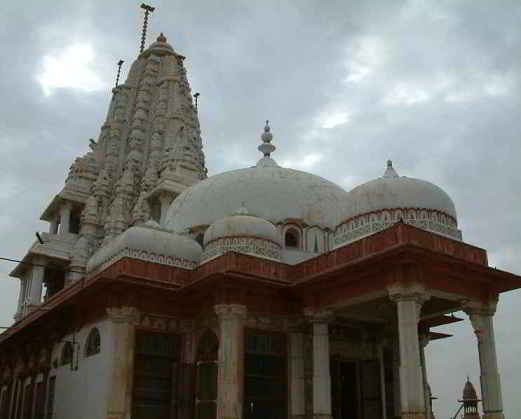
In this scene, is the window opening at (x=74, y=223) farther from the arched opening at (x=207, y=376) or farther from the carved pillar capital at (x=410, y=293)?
the carved pillar capital at (x=410, y=293)

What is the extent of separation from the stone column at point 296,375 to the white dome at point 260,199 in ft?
18.2

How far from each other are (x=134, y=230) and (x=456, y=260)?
34.9ft

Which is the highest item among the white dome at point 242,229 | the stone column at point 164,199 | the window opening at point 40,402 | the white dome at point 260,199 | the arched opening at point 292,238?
the stone column at point 164,199

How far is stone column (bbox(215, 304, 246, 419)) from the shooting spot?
17.7 meters

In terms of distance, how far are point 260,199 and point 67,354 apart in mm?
9250

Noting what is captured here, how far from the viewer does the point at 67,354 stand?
22609 mm

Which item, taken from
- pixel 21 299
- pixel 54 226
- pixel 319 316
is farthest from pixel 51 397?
pixel 54 226

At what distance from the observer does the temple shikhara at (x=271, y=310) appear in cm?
1722

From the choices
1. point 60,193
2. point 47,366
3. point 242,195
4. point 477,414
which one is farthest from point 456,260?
point 60,193

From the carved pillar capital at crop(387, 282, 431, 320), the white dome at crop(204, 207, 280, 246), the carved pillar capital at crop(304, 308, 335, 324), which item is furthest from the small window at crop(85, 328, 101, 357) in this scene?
the carved pillar capital at crop(387, 282, 431, 320)

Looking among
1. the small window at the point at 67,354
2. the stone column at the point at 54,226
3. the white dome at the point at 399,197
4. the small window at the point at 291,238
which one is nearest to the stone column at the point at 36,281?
the stone column at the point at 54,226

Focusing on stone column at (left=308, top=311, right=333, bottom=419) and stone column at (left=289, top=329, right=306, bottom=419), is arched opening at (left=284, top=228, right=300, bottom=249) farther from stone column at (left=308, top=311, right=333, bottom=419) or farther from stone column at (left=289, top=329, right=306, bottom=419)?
stone column at (left=308, top=311, right=333, bottom=419)

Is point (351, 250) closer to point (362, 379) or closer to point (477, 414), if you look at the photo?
point (362, 379)

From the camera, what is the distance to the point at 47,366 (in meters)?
24.2
